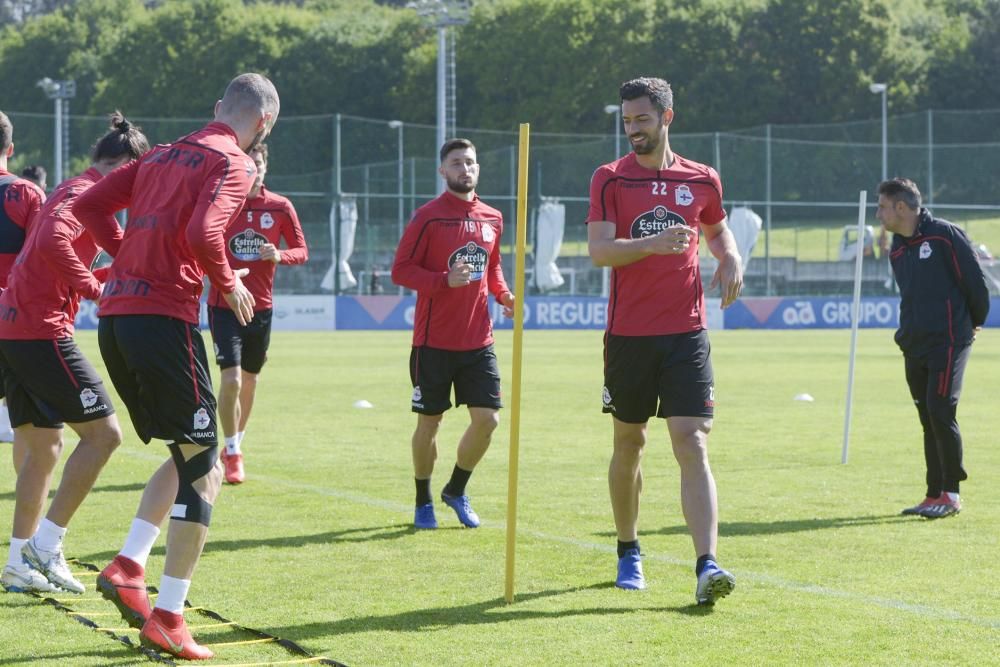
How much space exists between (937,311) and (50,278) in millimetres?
5497

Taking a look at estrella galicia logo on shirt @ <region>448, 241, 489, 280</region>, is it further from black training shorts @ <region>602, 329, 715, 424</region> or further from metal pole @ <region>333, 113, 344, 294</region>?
metal pole @ <region>333, 113, 344, 294</region>

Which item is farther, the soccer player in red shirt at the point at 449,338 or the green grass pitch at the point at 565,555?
the soccer player in red shirt at the point at 449,338

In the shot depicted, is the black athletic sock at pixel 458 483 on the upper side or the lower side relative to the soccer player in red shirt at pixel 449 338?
lower

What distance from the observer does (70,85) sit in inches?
1991

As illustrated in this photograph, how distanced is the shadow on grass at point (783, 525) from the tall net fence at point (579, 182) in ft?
103

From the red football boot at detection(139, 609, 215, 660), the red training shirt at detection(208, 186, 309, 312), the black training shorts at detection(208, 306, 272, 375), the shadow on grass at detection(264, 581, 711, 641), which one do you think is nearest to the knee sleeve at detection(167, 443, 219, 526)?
the red football boot at detection(139, 609, 215, 660)

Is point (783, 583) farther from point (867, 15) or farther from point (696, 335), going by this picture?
point (867, 15)

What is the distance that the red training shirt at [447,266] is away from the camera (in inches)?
357

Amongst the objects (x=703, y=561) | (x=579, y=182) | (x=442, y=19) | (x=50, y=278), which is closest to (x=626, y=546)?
(x=703, y=561)

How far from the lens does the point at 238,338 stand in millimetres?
10875

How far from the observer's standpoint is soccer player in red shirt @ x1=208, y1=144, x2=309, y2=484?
10.8 meters

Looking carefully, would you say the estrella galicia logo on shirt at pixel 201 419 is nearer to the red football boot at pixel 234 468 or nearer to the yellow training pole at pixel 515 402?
the yellow training pole at pixel 515 402

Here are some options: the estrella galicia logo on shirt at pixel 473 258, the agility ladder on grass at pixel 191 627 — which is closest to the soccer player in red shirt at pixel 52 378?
the agility ladder on grass at pixel 191 627

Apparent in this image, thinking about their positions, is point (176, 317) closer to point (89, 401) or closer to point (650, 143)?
point (89, 401)
